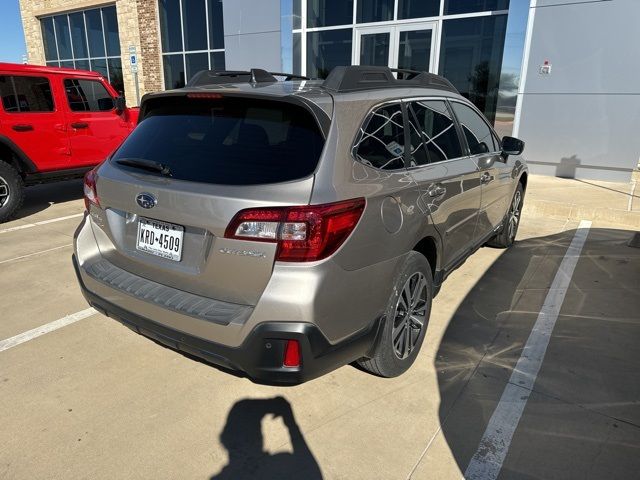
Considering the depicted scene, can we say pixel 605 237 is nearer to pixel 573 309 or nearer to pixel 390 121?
pixel 573 309

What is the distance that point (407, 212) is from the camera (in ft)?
8.54

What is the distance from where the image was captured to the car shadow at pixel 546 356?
2424 millimetres

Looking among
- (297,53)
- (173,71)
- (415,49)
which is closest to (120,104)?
(297,53)

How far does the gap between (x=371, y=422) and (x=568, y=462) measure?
95 centimetres

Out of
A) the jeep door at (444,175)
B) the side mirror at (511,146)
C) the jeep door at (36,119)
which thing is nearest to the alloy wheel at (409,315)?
the jeep door at (444,175)

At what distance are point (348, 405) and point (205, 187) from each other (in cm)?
144

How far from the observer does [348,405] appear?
2.64m

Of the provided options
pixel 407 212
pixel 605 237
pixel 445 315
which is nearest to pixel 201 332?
pixel 407 212

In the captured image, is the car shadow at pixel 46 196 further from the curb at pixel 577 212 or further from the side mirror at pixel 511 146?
the curb at pixel 577 212

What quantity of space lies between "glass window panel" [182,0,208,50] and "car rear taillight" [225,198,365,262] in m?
14.9

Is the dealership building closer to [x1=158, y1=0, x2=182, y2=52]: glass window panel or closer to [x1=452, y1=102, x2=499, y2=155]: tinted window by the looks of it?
[x1=158, y1=0, x2=182, y2=52]: glass window panel

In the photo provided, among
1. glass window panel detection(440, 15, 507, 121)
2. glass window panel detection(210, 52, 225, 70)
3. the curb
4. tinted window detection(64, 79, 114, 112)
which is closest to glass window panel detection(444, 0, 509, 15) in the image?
glass window panel detection(440, 15, 507, 121)

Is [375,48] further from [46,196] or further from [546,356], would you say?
[546,356]

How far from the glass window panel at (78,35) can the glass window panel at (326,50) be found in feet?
40.2
